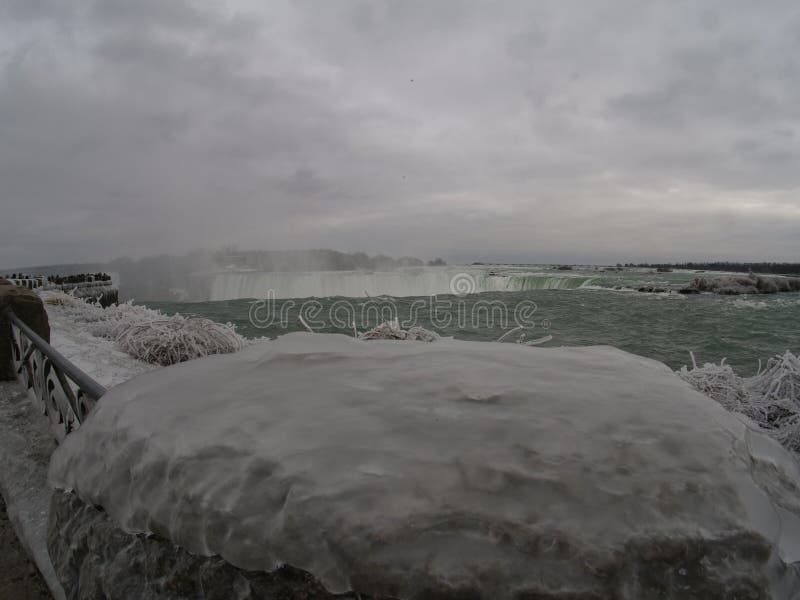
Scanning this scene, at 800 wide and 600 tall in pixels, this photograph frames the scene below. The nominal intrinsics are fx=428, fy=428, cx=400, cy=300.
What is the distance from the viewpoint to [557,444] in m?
0.76

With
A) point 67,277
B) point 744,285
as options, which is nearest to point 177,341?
point 67,277

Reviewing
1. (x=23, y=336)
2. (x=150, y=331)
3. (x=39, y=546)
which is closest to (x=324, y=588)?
(x=39, y=546)

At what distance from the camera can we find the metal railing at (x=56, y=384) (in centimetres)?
190

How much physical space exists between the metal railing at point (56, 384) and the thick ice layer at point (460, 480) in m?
1.00

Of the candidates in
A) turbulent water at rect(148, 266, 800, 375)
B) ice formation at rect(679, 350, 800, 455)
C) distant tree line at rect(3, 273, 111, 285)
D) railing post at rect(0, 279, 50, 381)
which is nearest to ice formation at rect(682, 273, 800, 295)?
turbulent water at rect(148, 266, 800, 375)

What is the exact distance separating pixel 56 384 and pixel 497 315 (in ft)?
47.9

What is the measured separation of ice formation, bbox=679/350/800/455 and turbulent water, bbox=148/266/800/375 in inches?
170

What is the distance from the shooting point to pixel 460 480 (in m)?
0.70

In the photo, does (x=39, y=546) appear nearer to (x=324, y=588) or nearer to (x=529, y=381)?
(x=324, y=588)

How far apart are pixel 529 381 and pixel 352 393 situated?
42 cm

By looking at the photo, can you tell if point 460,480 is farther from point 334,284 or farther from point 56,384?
point 334,284

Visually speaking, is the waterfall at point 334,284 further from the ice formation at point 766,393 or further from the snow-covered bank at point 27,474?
the ice formation at point 766,393

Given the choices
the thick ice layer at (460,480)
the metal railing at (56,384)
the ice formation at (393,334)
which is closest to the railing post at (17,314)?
the metal railing at (56,384)

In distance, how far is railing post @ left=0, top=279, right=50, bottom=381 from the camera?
4.09 m
